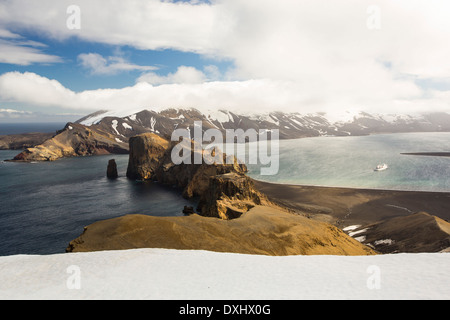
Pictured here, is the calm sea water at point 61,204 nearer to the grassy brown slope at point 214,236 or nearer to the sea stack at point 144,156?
the sea stack at point 144,156

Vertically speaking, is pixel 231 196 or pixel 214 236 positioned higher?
pixel 214 236

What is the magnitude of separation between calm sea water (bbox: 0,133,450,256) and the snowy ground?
25285 mm

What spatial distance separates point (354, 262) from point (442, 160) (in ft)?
410

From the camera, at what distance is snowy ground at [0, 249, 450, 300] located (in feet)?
26.2

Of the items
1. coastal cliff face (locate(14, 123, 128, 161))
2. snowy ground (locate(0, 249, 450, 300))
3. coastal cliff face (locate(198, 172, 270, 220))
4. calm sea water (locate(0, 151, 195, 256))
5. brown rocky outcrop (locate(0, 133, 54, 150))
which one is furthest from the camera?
brown rocky outcrop (locate(0, 133, 54, 150))

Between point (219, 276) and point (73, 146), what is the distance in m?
149

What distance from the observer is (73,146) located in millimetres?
133250

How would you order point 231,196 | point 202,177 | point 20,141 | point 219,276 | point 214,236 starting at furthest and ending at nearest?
point 20,141
point 202,177
point 231,196
point 214,236
point 219,276

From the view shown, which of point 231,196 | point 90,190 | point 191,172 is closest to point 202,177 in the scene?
point 191,172

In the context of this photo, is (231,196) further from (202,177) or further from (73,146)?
(73,146)

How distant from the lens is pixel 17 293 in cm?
867

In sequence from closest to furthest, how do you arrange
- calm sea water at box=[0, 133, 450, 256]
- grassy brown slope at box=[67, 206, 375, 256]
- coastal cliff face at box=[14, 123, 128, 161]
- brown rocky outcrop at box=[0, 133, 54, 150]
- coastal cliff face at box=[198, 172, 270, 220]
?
grassy brown slope at box=[67, 206, 375, 256], coastal cliff face at box=[198, 172, 270, 220], calm sea water at box=[0, 133, 450, 256], coastal cliff face at box=[14, 123, 128, 161], brown rocky outcrop at box=[0, 133, 54, 150]

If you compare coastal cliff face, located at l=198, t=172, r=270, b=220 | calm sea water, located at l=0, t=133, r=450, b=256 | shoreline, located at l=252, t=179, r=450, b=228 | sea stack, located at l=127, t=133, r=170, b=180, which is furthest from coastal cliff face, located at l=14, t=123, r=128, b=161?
coastal cliff face, located at l=198, t=172, r=270, b=220

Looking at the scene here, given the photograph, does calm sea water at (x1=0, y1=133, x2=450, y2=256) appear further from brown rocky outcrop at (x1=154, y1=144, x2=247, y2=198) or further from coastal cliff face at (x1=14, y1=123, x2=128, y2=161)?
coastal cliff face at (x1=14, y1=123, x2=128, y2=161)
